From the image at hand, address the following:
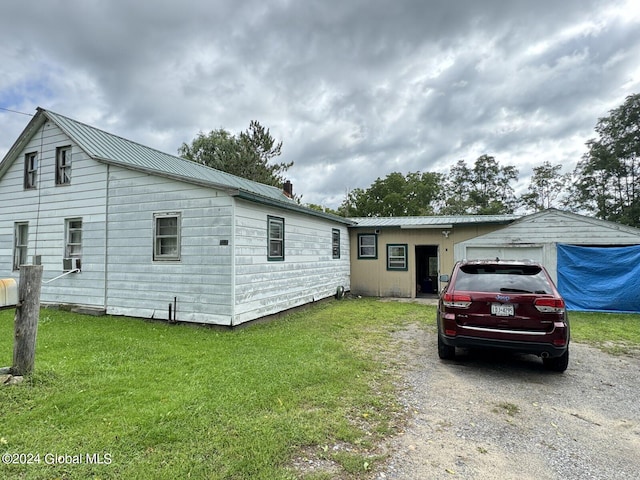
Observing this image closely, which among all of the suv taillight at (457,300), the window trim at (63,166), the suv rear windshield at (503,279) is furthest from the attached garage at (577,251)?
the window trim at (63,166)

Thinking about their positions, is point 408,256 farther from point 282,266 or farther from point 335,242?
point 282,266

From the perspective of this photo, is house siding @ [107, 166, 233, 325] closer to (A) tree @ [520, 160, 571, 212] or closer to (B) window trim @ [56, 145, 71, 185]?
(B) window trim @ [56, 145, 71, 185]

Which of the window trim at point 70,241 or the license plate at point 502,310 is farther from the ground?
the window trim at point 70,241

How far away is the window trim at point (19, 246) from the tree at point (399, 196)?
2957cm

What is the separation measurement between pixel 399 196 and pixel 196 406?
3424cm

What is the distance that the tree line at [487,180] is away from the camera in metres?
24.5

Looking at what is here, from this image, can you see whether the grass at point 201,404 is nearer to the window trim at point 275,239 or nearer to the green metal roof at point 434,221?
the window trim at point 275,239

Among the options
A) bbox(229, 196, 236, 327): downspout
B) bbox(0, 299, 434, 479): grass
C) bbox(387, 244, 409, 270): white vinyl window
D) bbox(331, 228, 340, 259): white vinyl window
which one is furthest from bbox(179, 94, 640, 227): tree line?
bbox(0, 299, 434, 479): grass

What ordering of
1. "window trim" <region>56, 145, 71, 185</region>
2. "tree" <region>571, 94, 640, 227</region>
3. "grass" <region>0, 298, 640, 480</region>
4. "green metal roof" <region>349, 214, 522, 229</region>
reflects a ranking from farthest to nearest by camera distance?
"tree" <region>571, 94, 640, 227</region> < "green metal roof" <region>349, 214, 522, 229</region> < "window trim" <region>56, 145, 71, 185</region> < "grass" <region>0, 298, 640, 480</region>

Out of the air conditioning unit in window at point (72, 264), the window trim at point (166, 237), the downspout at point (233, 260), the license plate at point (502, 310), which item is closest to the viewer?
the license plate at point (502, 310)

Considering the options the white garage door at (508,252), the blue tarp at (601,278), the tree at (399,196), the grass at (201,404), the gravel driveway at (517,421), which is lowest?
the gravel driveway at (517,421)

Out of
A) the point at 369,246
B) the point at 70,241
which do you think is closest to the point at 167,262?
the point at 70,241

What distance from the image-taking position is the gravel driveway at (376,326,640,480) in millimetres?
2459

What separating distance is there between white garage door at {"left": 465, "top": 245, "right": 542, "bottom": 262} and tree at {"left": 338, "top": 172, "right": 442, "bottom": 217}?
23.0 m
